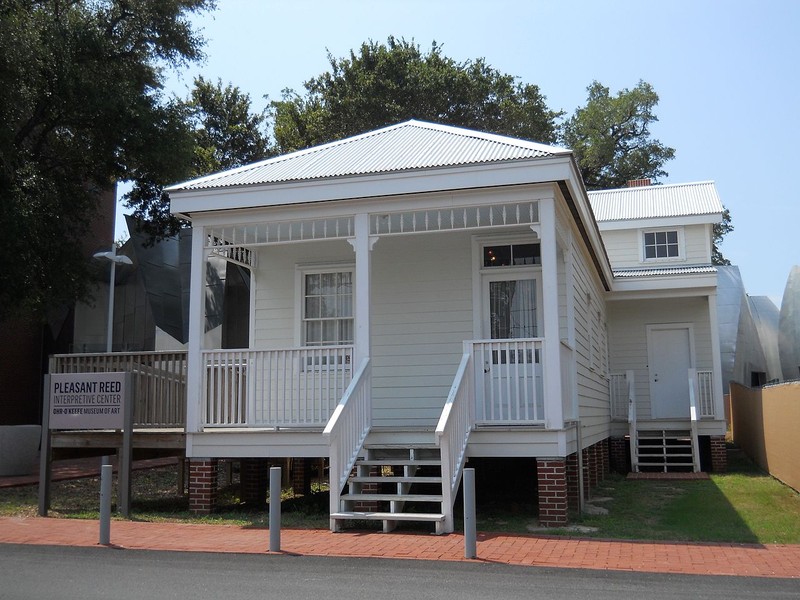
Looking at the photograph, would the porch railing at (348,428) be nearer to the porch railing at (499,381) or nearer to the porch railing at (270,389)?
the porch railing at (270,389)

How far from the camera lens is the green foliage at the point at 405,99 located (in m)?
33.6

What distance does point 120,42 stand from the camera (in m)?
21.8

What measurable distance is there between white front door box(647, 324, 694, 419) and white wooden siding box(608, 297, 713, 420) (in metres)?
0.15

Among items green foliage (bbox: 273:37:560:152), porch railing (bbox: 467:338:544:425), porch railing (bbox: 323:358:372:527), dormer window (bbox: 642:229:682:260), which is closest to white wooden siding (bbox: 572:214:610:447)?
porch railing (bbox: 467:338:544:425)

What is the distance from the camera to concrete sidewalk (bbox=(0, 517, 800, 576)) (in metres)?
7.64

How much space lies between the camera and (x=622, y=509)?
39.3ft

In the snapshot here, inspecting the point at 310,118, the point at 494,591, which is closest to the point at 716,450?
the point at 494,591

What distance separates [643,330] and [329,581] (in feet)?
51.9

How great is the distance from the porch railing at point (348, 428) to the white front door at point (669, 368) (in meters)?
12.3

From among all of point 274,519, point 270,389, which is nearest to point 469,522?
point 274,519

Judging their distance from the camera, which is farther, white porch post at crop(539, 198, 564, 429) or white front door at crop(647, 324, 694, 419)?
white front door at crop(647, 324, 694, 419)

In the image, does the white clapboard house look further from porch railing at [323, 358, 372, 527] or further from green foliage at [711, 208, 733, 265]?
green foliage at [711, 208, 733, 265]

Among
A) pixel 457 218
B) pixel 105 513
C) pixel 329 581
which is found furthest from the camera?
pixel 457 218

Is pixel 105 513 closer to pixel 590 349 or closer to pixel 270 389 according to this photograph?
pixel 270 389
